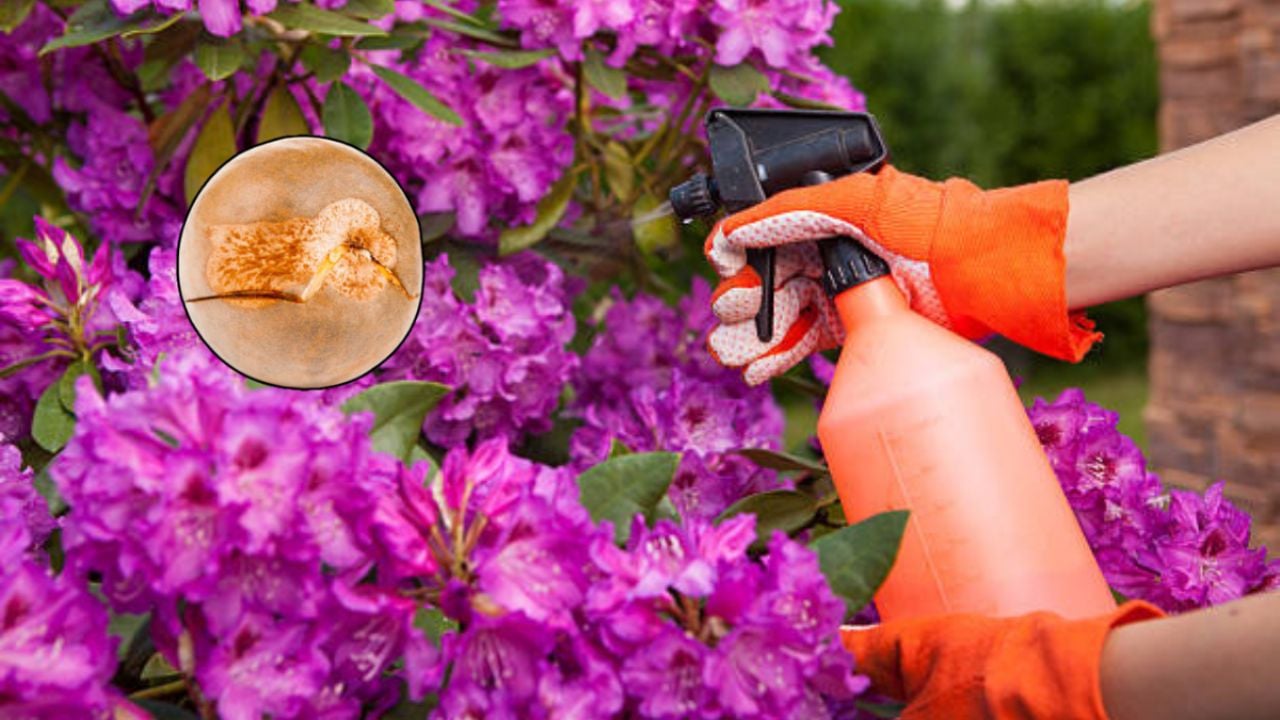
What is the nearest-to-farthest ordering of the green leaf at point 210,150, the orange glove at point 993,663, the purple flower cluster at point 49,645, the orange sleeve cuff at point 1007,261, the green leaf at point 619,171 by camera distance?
the purple flower cluster at point 49,645 < the orange glove at point 993,663 < the orange sleeve cuff at point 1007,261 < the green leaf at point 210,150 < the green leaf at point 619,171

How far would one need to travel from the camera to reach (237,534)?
2.01 feet

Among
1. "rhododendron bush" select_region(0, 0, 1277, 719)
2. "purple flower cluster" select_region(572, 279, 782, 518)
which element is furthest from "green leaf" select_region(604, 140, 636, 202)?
"purple flower cluster" select_region(572, 279, 782, 518)

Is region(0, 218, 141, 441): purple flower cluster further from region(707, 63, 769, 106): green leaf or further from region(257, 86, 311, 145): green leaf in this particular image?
region(707, 63, 769, 106): green leaf

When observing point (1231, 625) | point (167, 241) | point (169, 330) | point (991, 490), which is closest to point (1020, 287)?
point (991, 490)

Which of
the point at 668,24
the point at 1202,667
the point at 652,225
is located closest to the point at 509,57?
the point at 668,24

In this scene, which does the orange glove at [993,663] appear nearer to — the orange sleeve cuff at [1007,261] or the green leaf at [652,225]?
the orange sleeve cuff at [1007,261]

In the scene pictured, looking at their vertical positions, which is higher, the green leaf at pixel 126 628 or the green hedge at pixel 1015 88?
the green leaf at pixel 126 628

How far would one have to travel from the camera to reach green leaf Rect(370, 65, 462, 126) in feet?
3.78

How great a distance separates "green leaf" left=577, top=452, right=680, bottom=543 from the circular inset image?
0.16 metres

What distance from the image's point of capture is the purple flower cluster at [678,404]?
3.55 feet

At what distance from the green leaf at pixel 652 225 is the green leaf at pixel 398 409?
67 cm

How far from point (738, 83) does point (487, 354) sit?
37 cm

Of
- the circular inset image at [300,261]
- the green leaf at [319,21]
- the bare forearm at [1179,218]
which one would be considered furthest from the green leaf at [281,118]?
the bare forearm at [1179,218]

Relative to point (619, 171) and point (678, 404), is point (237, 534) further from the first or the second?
point (619, 171)
